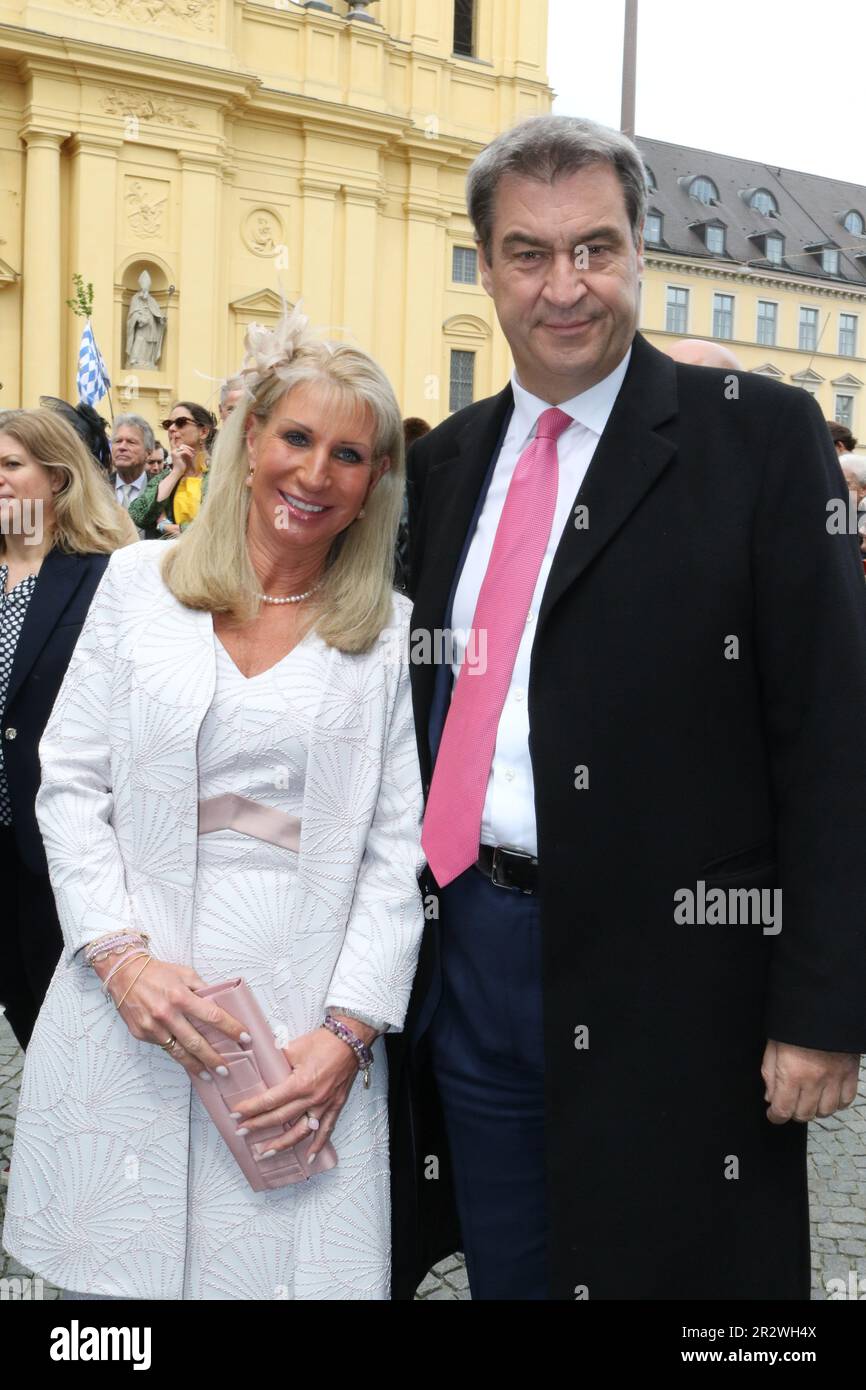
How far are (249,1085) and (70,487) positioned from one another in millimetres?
2419

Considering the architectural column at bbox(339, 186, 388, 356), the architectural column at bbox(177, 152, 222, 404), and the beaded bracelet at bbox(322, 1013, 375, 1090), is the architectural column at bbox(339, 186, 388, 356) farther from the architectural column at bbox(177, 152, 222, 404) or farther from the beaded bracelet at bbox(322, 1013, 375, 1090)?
the beaded bracelet at bbox(322, 1013, 375, 1090)

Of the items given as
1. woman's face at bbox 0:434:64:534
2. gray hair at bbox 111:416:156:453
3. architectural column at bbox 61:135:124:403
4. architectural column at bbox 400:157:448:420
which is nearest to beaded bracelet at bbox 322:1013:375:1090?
woman's face at bbox 0:434:64:534

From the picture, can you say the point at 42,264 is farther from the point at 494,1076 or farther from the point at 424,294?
the point at 494,1076

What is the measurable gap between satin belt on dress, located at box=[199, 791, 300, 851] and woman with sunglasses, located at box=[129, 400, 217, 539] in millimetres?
5295

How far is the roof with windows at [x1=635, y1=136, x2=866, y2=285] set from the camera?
5112cm

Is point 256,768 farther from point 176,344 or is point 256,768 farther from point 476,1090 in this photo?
point 176,344

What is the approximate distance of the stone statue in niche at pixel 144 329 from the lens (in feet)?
88.2

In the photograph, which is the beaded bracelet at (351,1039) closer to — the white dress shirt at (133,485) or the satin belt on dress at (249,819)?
the satin belt on dress at (249,819)

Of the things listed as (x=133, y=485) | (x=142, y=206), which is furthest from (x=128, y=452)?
(x=142, y=206)

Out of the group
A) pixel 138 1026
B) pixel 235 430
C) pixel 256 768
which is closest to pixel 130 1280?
pixel 138 1026

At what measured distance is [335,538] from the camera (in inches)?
104

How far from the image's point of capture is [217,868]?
2.44 meters

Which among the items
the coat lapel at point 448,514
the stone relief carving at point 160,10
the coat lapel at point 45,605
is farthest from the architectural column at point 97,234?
the coat lapel at point 448,514
